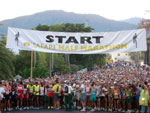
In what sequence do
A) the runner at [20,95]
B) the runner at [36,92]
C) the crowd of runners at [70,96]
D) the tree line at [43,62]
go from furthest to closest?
1. the tree line at [43,62]
2. the runner at [36,92]
3. the runner at [20,95]
4. the crowd of runners at [70,96]

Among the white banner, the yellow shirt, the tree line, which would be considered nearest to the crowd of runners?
the yellow shirt

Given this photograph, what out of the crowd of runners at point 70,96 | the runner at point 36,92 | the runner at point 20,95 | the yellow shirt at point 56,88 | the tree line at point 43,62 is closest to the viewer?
the crowd of runners at point 70,96

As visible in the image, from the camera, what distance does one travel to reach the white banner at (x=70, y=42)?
12.8 m

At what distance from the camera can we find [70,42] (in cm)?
1330

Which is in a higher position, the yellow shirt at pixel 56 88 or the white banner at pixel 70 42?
the white banner at pixel 70 42

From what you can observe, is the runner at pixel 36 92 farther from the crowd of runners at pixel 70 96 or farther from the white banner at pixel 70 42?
the white banner at pixel 70 42

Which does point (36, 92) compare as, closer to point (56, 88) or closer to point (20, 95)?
point (20, 95)

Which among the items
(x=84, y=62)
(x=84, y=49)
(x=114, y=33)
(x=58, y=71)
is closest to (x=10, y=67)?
(x=84, y=49)

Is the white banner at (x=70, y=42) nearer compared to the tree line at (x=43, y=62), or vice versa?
the white banner at (x=70, y=42)

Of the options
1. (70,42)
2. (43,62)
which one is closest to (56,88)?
(70,42)

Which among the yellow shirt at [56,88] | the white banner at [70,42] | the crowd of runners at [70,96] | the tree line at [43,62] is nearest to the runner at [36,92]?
the crowd of runners at [70,96]

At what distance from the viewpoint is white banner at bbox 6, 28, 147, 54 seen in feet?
41.8

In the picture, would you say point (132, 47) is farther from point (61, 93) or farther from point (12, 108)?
point (12, 108)

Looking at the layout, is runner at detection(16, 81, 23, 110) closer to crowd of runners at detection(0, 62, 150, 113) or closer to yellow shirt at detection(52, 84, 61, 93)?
crowd of runners at detection(0, 62, 150, 113)
